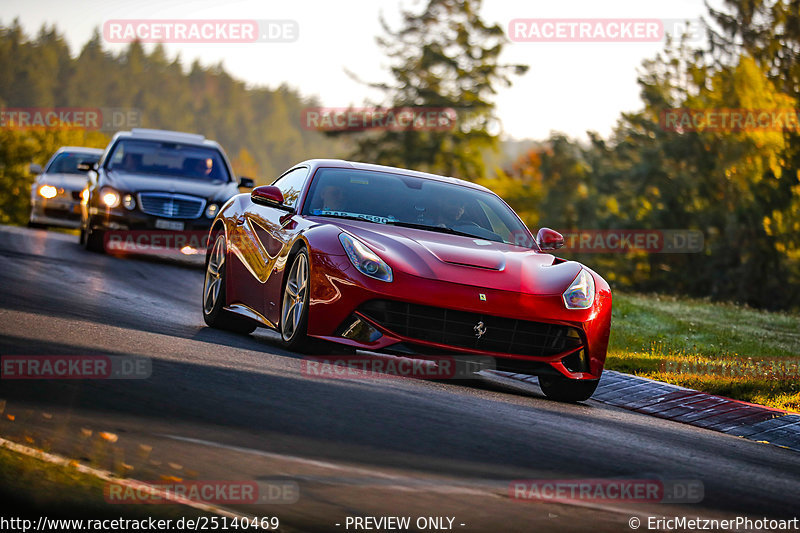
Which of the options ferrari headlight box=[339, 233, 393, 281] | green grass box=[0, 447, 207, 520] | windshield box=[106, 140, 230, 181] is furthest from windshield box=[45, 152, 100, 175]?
green grass box=[0, 447, 207, 520]

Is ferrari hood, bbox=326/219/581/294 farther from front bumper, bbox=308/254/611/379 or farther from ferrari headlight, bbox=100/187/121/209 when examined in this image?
ferrari headlight, bbox=100/187/121/209

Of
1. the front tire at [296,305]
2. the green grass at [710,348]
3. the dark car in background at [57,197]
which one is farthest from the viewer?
the dark car in background at [57,197]

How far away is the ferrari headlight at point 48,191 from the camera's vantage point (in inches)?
951

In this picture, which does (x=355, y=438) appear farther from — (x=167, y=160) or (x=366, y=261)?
(x=167, y=160)

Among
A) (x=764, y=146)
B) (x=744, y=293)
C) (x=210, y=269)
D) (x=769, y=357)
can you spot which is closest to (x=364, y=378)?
(x=210, y=269)

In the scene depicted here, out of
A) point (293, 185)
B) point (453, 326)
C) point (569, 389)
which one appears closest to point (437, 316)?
point (453, 326)

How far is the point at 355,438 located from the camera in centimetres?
579

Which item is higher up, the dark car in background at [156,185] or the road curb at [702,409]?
the dark car in background at [156,185]

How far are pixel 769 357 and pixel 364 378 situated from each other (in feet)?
18.7

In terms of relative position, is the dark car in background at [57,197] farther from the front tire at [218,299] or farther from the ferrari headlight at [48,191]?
the front tire at [218,299]

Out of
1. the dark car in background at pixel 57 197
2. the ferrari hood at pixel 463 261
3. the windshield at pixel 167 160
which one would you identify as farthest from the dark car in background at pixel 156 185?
the ferrari hood at pixel 463 261

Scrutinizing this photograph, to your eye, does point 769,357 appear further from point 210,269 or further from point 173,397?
point 173,397

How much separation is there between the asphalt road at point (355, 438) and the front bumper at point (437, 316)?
0.27 meters

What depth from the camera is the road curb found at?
841cm
